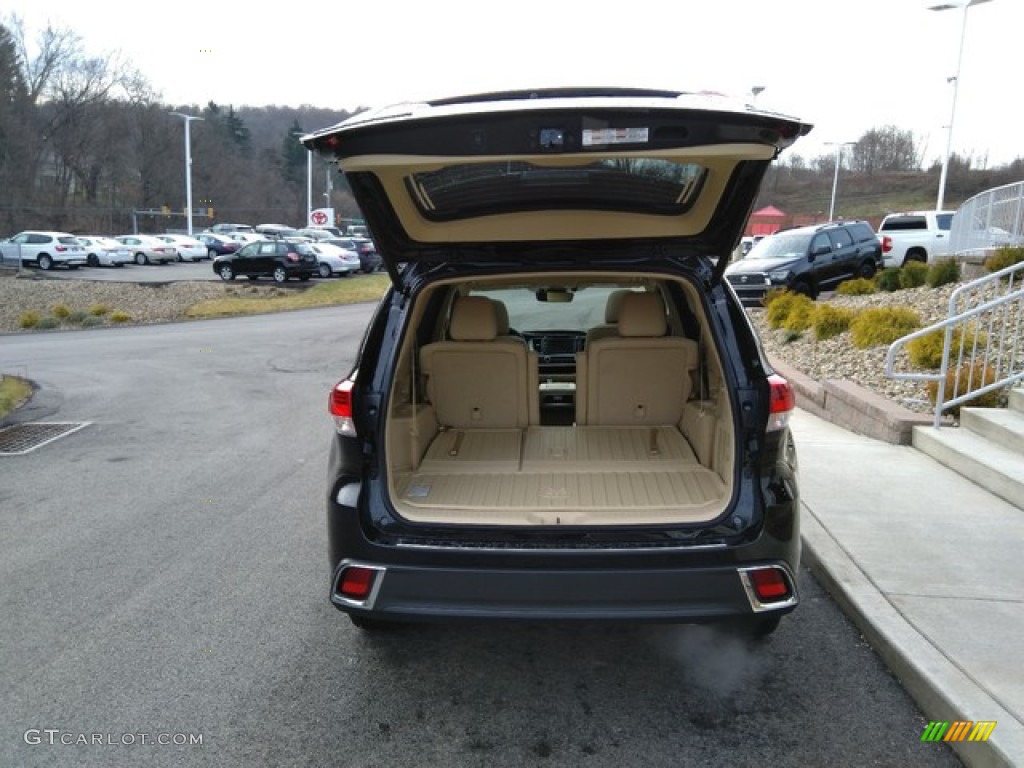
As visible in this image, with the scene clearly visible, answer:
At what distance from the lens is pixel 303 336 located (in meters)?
15.9

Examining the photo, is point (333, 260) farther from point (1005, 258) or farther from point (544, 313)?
point (1005, 258)

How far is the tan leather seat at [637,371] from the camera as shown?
420cm

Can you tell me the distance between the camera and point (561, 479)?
12.2ft

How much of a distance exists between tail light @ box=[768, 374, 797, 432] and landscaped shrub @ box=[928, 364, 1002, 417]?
159 inches

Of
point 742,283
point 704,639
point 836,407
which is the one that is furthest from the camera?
point 742,283

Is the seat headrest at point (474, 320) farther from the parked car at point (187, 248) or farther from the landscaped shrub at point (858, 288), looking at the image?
the parked car at point (187, 248)

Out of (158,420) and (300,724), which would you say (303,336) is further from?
(300,724)

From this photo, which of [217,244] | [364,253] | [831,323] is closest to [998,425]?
[831,323]

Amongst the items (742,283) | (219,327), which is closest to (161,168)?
(219,327)

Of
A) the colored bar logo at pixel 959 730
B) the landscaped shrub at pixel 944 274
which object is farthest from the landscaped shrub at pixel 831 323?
the colored bar logo at pixel 959 730

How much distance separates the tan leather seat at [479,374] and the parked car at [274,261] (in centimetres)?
2674

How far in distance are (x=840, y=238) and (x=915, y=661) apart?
15264 millimetres

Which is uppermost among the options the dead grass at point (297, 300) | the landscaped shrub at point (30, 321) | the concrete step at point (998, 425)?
the concrete step at point (998, 425)

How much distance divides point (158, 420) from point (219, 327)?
10.4m
